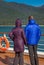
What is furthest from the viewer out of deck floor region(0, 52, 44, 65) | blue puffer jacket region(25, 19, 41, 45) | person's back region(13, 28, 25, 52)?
deck floor region(0, 52, 44, 65)

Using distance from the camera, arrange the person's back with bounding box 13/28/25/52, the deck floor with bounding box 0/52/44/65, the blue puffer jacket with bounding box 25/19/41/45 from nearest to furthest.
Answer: the person's back with bounding box 13/28/25/52 < the blue puffer jacket with bounding box 25/19/41/45 < the deck floor with bounding box 0/52/44/65

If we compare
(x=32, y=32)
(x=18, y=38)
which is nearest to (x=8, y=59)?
(x=32, y=32)

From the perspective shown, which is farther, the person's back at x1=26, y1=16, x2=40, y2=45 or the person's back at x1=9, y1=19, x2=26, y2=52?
the person's back at x1=26, y1=16, x2=40, y2=45

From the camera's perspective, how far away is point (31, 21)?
235 inches

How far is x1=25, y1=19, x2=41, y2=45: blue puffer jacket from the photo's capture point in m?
5.99

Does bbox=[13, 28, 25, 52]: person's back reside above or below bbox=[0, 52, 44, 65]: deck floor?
above

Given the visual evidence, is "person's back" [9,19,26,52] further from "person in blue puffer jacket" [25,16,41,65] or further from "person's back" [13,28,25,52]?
"person in blue puffer jacket" [25,16,41,65]

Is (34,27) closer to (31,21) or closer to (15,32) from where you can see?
(31,21)

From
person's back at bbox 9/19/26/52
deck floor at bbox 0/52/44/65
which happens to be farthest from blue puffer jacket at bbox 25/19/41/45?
deck floor at bbox 0/52/44/65

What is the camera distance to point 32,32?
19.7ft

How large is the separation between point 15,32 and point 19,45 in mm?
314

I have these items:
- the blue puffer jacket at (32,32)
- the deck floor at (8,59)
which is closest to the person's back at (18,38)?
the blue puffer jacket at (32,32)

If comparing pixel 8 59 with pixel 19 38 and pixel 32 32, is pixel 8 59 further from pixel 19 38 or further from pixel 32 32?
pixel 19 38

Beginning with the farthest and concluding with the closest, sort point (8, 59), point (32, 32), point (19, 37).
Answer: point (8, 59)
point (32, 32)
point (19, 37)
